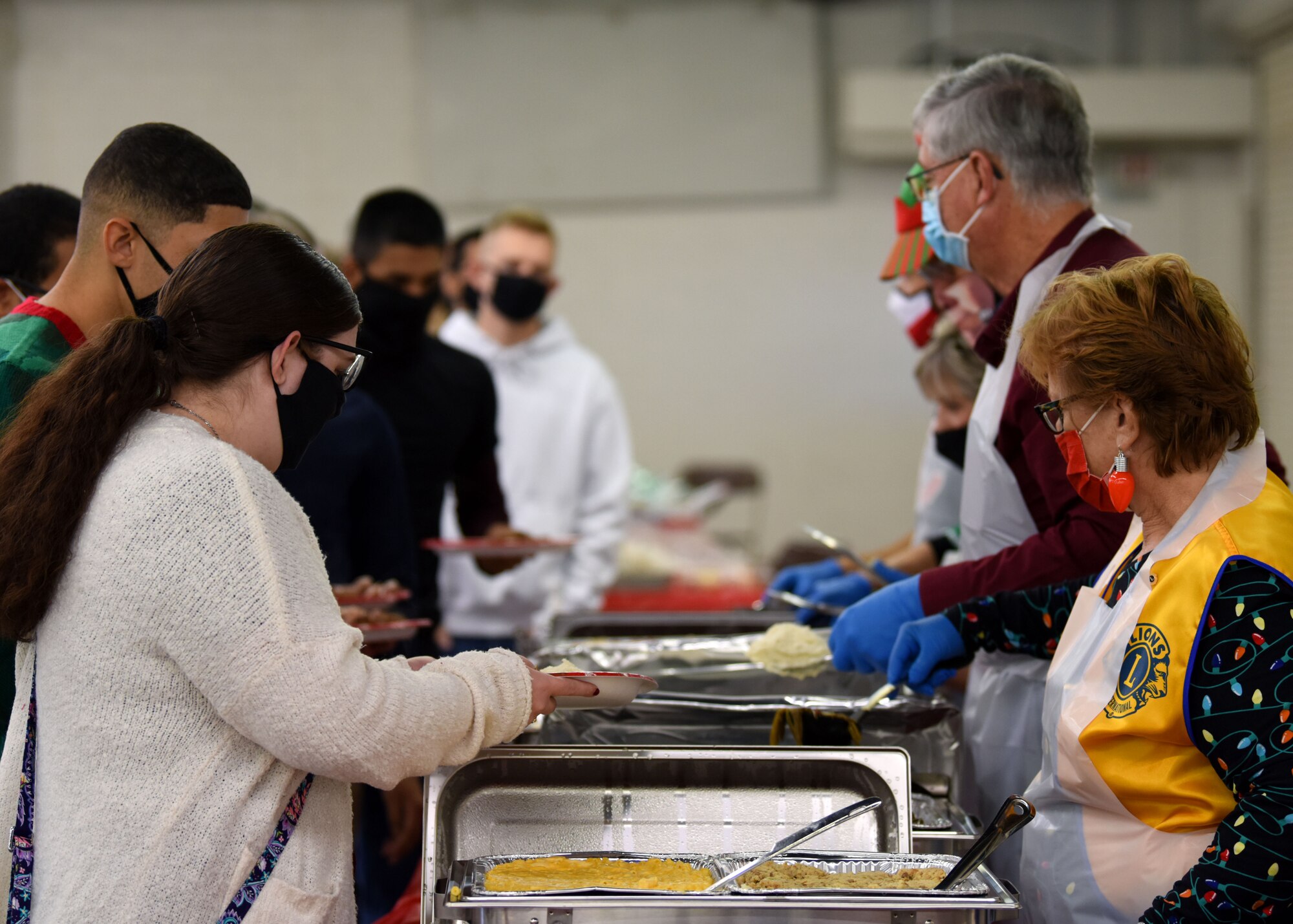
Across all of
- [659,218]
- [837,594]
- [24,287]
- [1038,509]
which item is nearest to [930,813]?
[1038,509]

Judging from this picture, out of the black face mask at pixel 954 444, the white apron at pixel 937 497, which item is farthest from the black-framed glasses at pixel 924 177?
the white apron at pixel 937 497

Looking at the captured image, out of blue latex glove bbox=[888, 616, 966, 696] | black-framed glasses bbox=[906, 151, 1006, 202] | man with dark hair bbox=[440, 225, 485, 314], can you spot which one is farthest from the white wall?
blue latex glove bbox=[888, 616, 966, 696]

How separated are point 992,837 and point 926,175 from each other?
1146 mm

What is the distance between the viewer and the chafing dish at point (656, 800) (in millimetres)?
1338

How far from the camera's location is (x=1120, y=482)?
1274 millimetres

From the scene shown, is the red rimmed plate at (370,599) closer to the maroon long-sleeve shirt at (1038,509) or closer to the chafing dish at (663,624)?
the chafing dish at (663,624)

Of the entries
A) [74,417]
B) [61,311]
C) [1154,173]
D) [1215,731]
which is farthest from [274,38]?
[1215,731]

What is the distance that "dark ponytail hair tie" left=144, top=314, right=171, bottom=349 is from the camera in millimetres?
1189

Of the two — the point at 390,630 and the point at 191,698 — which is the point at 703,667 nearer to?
the point at 390,630

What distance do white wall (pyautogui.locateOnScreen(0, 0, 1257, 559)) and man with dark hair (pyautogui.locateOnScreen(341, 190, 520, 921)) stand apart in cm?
434

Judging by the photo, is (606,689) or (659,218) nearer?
(606,689)

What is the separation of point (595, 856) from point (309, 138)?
626 centimetres

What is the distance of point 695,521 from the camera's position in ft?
18.1

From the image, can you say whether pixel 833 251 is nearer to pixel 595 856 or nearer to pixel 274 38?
pixel 274 38
